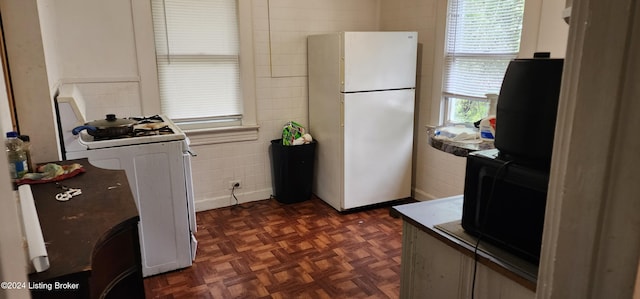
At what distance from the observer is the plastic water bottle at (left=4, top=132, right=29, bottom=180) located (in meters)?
1.83

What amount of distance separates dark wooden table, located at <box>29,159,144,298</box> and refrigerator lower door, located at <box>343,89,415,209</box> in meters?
2.04

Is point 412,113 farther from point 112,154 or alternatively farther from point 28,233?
point 28,233

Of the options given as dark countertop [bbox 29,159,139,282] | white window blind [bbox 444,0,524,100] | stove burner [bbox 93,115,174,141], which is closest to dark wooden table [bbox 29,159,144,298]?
dark countertop [bbox 29,159,139,282]

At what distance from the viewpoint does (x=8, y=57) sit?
2057mm

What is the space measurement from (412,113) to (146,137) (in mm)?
2253

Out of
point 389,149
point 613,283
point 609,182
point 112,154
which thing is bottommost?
point 389,149

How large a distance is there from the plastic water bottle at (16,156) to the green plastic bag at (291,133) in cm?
221

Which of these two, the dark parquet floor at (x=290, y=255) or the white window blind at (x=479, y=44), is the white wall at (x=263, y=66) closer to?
the white window blind at (x=479, y=44)

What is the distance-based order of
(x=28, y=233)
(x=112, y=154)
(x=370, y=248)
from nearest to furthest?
1. (x=28, y=233)
2. (x=112, y=154)
3. (x=370, y=248)

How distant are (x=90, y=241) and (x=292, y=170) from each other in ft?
8.62

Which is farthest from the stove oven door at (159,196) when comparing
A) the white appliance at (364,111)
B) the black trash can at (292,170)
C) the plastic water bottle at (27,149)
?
the white appliance at (364,111)

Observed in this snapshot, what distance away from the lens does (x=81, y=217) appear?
1475mm

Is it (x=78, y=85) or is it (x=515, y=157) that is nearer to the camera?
(x=515, y=157)

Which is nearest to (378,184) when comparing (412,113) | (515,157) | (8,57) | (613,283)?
(412,113)
